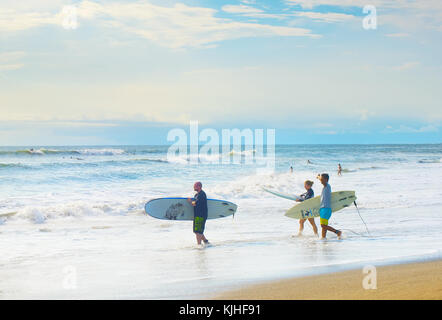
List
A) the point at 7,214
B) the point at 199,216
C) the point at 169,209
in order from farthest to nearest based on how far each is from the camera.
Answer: the point at 7,214, the point at 169,209, the point at 199,216

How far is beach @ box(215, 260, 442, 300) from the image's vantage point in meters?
4.82

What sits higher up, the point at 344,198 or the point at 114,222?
the point at 344,198

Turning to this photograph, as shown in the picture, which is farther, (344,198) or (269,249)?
(344,198)

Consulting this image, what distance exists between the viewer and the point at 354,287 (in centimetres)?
525

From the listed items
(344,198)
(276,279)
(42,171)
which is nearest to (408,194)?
(344,198)

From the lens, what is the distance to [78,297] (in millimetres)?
5363

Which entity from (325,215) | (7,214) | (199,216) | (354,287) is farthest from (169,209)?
(354,287)

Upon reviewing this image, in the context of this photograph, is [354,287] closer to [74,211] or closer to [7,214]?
[74,211]

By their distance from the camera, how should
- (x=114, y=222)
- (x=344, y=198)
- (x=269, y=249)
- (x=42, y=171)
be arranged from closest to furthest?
(x=269, y=249) → (x=344, y=198) → (x=114, y=222) → (x=42, y=171)

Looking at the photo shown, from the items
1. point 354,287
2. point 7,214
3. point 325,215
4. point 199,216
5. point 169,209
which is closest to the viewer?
point 354,287

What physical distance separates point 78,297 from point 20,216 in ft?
25.3

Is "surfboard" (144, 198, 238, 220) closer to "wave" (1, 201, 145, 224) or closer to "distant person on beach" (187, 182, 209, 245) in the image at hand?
"distant person on beach" (187, 182, 209, 245)

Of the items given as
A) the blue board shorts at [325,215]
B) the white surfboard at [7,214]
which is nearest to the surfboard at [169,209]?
the blue board shorts at [325,215]

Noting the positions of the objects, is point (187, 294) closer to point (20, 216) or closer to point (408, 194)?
point (20, 216)
